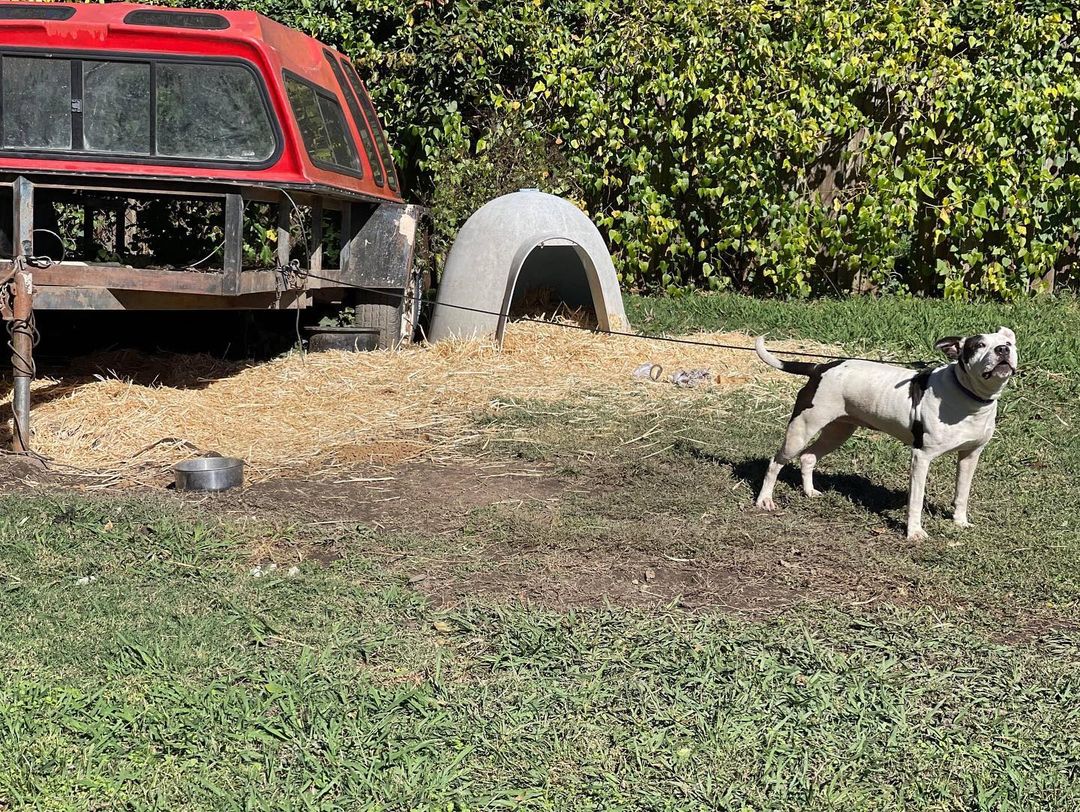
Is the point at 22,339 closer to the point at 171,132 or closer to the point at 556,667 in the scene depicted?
the point at 171,132

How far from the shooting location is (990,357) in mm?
4711

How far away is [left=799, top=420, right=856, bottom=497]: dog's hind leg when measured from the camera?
5.80m

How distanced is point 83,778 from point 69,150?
5286mm

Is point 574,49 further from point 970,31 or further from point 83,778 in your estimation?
point 83,778

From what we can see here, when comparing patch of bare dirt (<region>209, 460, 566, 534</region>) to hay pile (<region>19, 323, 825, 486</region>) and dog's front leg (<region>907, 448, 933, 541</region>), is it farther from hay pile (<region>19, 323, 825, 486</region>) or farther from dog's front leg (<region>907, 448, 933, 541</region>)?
dog's front leg (<region>907, 448, 933, 541</region>)

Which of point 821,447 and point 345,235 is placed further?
point 345,235

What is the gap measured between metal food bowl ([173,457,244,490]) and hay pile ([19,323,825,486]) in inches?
6.7

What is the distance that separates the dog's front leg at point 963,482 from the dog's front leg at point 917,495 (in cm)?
21

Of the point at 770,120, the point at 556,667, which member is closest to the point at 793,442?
the point at 556,667

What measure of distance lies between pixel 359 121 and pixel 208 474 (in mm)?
4467

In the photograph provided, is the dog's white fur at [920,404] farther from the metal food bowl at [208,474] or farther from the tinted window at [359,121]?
the tinted window at [359,121]

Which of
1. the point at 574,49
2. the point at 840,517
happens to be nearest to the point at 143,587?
the point at 840,517

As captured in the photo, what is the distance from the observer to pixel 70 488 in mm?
5723

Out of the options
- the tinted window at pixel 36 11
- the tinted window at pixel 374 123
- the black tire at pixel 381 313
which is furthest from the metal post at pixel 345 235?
the tinted window at pixel 36 11
